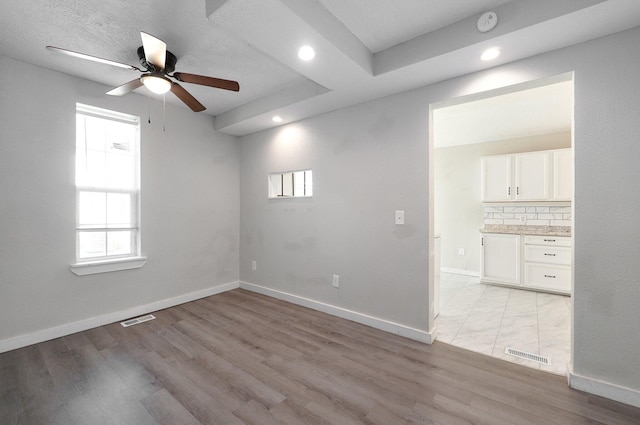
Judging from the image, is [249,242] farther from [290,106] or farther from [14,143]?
[14,143]

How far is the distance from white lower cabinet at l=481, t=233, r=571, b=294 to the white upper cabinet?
72cm

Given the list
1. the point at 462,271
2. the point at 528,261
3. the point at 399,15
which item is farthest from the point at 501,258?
the point at 399,15

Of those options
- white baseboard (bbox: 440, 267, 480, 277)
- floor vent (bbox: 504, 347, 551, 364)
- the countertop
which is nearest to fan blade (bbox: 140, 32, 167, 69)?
floor vent (bbox: 504, 347, 551, 364)

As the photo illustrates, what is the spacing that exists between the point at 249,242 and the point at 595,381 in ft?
12.9

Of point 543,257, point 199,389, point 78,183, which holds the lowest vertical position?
point 199,389

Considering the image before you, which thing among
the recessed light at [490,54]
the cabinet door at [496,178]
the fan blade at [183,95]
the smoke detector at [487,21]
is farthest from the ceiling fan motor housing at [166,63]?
the cabinet door at [496,178]

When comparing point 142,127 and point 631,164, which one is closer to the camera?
point 631,164

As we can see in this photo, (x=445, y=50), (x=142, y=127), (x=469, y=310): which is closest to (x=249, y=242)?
(x=142, y=127)

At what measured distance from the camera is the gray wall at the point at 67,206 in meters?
2.45

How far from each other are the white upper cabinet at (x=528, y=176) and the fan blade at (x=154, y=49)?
199 inches

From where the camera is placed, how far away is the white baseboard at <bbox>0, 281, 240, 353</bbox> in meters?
2.44

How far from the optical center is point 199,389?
1.90m

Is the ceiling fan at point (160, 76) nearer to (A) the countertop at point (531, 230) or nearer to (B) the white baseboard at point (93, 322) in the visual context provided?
(B) the white baseboard at point (93, 322)

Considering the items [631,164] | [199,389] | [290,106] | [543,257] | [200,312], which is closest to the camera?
[631,164]
